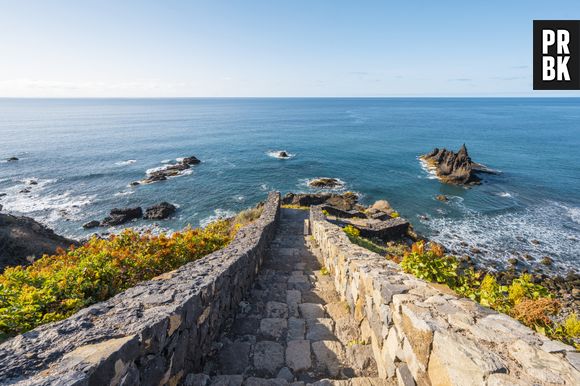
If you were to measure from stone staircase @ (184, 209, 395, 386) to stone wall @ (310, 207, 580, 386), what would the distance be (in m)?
0.42

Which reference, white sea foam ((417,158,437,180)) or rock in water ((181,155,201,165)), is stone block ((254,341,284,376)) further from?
rock in water ((181,155,201,165))

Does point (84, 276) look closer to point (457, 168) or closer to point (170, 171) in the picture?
point (170, 171)

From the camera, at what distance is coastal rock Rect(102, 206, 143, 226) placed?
100 feet

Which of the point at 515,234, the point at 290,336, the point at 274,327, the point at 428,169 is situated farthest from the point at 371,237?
the point at 428,169

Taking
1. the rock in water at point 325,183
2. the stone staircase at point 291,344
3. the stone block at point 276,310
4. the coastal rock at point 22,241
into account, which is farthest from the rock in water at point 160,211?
the stone block at point 276,310

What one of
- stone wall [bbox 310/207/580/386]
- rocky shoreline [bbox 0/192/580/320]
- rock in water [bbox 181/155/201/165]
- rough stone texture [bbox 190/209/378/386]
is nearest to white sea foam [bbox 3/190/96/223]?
rocky shoreline [bbox 0/192/580/320]

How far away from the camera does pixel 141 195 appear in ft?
122

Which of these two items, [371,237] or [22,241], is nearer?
[22,241]

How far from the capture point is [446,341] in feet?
9.93

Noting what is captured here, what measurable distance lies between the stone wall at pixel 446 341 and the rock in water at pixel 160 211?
30.4m

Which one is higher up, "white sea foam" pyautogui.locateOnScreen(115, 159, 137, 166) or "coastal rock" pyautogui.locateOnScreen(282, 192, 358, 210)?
"white sea foam" pyautogui.locateOnScreen(115, 159, 137, 166)

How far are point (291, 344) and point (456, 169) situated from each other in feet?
149

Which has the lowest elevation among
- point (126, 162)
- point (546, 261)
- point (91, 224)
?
point (546, 261)

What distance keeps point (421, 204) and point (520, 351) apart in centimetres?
3457
